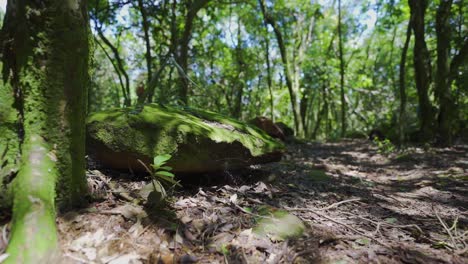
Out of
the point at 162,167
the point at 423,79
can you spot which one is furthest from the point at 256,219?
the point at 423,79

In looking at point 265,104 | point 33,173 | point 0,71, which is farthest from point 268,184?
point 265,104

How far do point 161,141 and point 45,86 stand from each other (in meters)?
1.08

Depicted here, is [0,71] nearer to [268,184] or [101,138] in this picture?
[101,138]

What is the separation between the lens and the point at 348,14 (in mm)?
20750

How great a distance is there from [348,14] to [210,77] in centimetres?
1014

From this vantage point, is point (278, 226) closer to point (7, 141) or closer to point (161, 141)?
point (161, 141)

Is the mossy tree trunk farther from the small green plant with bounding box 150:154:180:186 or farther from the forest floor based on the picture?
the small green plant with bounding box 150:154:180:186

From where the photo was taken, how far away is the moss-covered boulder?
116 inches

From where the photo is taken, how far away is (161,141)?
116 inches

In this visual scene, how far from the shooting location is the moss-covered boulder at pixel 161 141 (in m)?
2.94

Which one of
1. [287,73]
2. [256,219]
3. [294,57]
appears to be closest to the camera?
[256,219]

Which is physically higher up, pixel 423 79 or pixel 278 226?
pixel 423 79

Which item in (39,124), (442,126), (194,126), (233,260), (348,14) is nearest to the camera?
(233,260)

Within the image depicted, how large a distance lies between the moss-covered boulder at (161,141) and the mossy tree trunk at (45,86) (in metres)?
0.70
